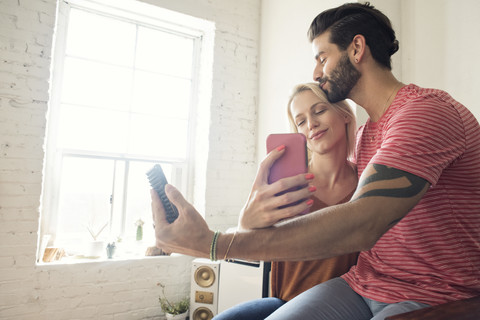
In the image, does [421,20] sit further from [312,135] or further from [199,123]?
[199,123]

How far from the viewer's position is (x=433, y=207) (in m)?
0.83

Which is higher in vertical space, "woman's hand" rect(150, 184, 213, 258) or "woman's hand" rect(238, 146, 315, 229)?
"woman's hand" rect(238, 146, 315, 229)

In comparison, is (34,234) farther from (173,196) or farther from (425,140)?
(425,140)

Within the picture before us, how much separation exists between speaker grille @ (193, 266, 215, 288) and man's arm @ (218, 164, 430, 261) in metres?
1.67

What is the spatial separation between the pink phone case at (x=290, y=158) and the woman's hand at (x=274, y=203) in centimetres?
7

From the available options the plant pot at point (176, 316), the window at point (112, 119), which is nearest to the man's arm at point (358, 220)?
the plant pot at point (176, 316)

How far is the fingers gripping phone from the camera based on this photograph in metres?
0.95

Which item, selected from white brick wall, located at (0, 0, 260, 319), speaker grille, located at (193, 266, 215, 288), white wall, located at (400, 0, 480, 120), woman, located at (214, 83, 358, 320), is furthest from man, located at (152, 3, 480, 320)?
white brick wall, located at (0, 0, 260, 319)

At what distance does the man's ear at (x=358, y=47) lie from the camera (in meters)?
1.03

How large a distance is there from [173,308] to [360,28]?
8.11 ft

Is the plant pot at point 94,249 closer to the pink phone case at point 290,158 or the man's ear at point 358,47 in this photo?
the pink phone case at point 290,158

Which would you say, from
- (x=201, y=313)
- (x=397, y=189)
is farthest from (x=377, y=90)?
(x=201, y=313)

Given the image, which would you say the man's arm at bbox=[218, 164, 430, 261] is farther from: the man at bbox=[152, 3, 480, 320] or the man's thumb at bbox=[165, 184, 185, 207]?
the man's thumb at bbox=[165, 184, 185, 207]

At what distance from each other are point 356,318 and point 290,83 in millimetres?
2068
